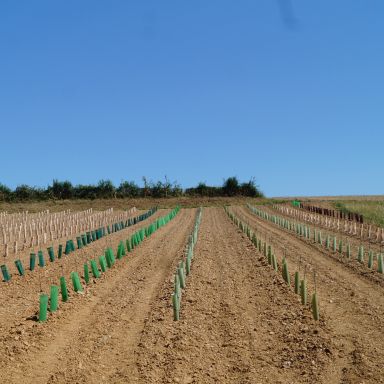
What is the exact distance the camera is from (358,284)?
13.2 metres

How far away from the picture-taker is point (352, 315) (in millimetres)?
10039

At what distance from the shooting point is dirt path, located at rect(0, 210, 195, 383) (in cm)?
705

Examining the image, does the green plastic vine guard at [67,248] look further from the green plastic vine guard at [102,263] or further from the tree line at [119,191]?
the tree line at [119,191]

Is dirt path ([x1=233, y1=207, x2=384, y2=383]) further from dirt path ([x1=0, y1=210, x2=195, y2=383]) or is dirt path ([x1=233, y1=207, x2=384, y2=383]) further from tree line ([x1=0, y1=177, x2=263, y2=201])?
tree line ([x1=0, y1=177, x2=263, y2=201])

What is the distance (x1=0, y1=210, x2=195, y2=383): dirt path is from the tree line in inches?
2222

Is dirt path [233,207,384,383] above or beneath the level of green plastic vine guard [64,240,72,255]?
beneath

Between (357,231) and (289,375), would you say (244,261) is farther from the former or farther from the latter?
(357,231)

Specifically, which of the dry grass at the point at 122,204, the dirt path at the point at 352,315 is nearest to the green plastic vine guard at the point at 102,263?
the dirt path at the point at 352,315

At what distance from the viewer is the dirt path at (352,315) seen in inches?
287

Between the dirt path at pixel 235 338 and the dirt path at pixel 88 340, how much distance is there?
287mm

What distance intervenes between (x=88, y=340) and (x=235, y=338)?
7.12ft

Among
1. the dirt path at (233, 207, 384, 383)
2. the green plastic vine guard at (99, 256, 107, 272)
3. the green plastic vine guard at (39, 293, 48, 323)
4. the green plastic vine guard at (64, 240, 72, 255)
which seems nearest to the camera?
the dirt path at (233, 207, 384, 383)

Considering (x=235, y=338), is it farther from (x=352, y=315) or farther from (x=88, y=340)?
(x=352, y=315)

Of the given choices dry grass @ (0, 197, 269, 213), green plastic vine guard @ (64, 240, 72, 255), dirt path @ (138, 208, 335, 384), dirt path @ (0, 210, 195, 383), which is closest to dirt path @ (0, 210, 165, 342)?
green plastic vine guard @ (64, 240, 72, 255)
